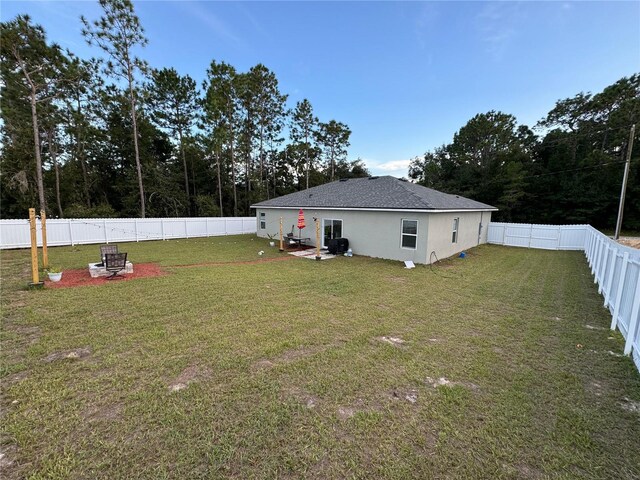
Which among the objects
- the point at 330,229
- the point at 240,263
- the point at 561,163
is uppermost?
the point at 561,163

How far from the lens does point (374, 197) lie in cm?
1282

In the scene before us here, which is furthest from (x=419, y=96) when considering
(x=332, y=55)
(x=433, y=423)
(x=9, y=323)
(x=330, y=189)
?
(x=9, y=323)

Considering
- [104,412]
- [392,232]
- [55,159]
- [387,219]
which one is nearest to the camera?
[104,412]

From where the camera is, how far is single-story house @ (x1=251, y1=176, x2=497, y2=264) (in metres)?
10.7

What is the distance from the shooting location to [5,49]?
13891mm

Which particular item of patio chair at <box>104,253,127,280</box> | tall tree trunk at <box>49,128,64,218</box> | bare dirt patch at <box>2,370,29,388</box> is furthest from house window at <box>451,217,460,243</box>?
tall tree trunk at <box>49,128,64,218</box>

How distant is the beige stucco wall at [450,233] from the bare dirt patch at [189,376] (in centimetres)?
936

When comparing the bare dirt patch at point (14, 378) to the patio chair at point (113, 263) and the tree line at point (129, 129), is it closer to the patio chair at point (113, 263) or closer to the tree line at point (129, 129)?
the patio chair at point (113, 263)

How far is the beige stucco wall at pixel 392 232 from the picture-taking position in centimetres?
1063

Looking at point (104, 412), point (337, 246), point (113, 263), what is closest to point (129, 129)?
point (113, 263)

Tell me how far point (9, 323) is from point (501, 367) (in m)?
7.92

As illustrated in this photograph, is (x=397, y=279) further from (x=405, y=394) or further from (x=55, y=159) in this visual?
(x=55, y=159)

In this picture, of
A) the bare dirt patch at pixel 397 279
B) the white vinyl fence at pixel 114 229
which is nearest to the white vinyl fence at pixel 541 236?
the bare dirt patch at pixel 397 279

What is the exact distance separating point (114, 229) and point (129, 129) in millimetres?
14124
